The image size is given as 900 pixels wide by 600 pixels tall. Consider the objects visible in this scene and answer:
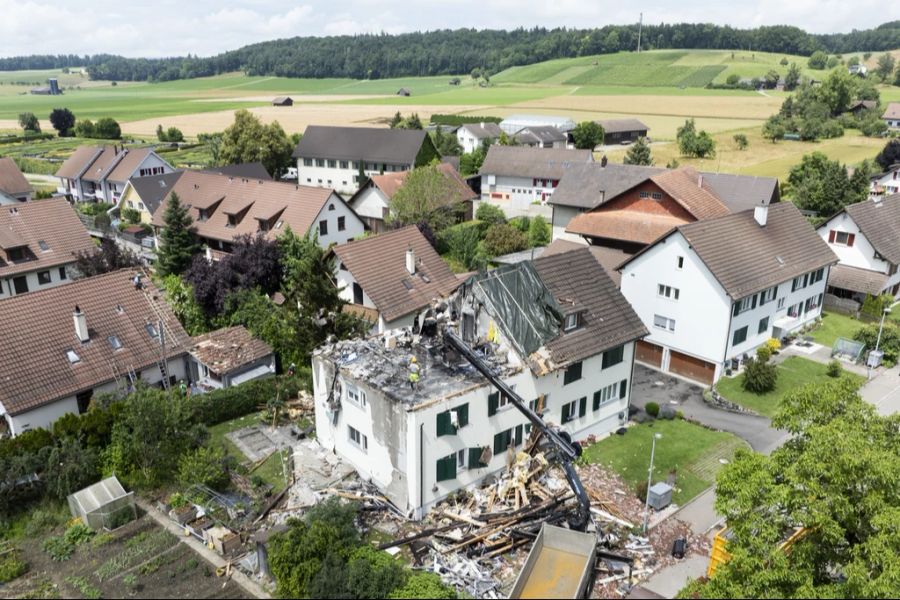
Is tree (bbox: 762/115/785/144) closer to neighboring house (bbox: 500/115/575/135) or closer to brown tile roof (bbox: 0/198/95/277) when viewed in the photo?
neighboring house (bbox: 500/115/575/135)

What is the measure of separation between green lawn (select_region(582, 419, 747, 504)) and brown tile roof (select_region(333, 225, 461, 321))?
15178 millimetres

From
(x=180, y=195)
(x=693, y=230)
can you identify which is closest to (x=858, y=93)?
(x=693, y=230)

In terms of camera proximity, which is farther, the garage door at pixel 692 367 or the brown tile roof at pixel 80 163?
the brown tile roof at pixel 80 163

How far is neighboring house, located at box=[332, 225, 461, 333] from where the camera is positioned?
4159 centimetres

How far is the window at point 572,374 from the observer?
105 feet

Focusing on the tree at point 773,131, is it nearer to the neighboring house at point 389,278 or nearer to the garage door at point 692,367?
the garage door at point 692,367

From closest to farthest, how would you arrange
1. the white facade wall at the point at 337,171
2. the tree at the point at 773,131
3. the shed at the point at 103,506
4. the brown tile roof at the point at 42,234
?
the shed at the point at 103,506, the brown tile roof at the point at 42,234, the white facade wall at the point at 337,171, the tree at the point at 773,131

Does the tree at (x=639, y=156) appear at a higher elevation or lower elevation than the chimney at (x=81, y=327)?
higher

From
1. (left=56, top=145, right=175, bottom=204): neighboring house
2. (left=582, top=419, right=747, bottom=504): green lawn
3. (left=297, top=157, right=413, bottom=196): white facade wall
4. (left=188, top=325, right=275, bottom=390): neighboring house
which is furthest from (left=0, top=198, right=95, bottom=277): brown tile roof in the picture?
(left=582, top=419, right=747, bottom=504): green lawn

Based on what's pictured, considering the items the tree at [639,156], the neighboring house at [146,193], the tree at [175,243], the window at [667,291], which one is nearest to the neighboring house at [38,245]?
the tree at [175,243]

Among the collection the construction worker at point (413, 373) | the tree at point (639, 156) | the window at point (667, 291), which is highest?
the tree at point (639, 156)

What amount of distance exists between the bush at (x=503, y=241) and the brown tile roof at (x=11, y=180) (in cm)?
5830

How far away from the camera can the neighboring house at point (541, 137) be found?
116m

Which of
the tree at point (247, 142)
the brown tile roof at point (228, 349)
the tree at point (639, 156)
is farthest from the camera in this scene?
the tree at point (639, 156)
